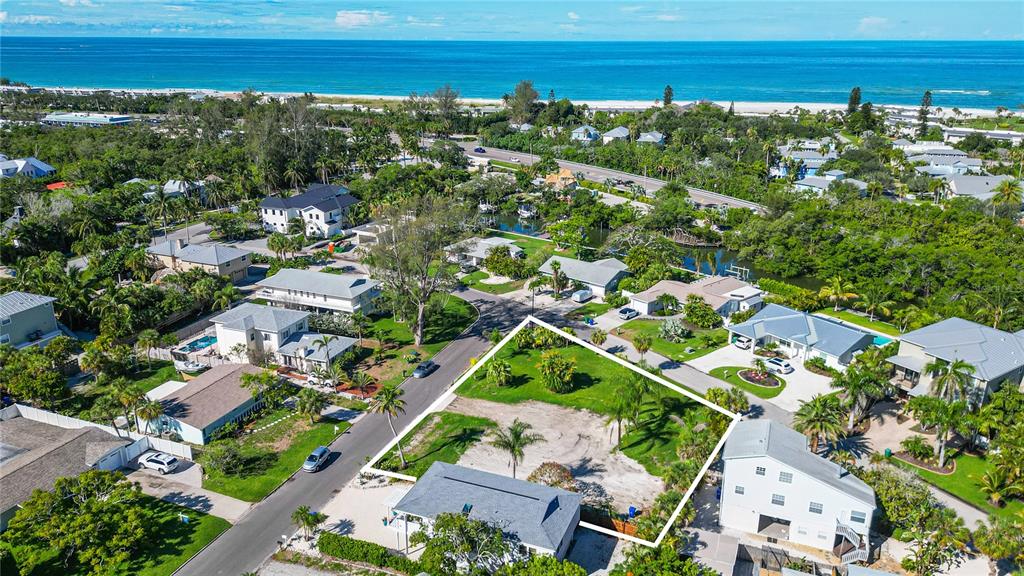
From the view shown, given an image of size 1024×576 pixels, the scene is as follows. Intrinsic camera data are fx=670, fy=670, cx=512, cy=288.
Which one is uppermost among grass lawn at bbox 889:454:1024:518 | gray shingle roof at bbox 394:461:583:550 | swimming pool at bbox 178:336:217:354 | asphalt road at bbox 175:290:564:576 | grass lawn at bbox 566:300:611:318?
gray shingle roof at bbox 394:461:583:550

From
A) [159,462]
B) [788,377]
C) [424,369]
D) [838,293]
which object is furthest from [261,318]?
[838,293]

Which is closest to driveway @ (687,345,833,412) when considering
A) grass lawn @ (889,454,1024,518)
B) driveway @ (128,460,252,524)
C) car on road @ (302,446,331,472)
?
grass lawn @ (889,454,1024,518)

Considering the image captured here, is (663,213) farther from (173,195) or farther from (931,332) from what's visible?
(173,195)

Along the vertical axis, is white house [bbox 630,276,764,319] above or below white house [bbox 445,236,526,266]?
below

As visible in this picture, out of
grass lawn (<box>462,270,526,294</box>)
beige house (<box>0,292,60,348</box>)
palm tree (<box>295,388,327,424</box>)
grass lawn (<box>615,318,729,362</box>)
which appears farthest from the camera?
grass lawn (<box>462,270,526,294</box>)

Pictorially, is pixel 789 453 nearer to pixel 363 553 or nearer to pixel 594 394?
pixel 594 394

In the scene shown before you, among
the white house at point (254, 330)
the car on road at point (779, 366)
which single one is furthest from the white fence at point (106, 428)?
the car on road at point (779, 366)

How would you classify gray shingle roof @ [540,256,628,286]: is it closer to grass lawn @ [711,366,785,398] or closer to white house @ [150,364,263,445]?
grass lawn @ [711,366,785,398]

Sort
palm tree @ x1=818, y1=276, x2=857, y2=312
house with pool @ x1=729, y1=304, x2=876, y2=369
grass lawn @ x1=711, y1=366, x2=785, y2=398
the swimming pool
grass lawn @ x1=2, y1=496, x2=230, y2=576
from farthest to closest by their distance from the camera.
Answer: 1. palm tree @ x1=818, y1=276, x2=857, y2=312
2. the swimming pool
3. house with pool @ x1=729, y1=304, x2=876, y2=369
4. grass lawn @ x1=711, y1=366, x2=785, y2=398
5. grass lawn @ x1=2, y1=496, x2=230, y2=576
